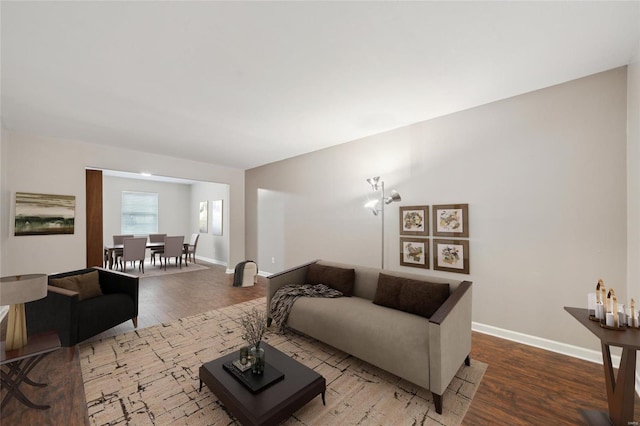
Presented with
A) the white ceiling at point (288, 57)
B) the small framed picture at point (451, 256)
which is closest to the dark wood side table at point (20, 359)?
the white ceiling at point (288, 57)

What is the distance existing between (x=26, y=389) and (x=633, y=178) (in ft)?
17.8

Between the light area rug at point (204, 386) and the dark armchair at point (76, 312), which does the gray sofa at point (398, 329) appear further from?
the dark armchair at point (76, 312)

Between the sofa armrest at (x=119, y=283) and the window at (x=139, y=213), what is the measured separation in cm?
574

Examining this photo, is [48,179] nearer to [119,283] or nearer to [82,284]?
[82,284]

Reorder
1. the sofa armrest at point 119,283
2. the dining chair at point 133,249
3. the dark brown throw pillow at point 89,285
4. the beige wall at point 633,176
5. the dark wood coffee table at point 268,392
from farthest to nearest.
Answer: the dining chair at point 133,249 → the sofa armrest at point 119,283 → the dark brown throw pillow at point 89,285 → the beige wall at point 633,176 → the dark wood coffee table at point 268,392

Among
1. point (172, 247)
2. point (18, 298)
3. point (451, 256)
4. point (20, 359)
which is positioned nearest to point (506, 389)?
point (451, 256)

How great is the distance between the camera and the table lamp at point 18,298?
5.76ft

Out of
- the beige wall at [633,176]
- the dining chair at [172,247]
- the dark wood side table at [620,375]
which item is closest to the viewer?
the dark wood side table at [620,375]

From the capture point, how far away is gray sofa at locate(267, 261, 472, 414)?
75.5 inches

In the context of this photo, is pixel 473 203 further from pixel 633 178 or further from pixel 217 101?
pixel 217 101

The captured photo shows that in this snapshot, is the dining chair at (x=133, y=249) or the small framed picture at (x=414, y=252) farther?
the dining chair at (x=133, y=249)

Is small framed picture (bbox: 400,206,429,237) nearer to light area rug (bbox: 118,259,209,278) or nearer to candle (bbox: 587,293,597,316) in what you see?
candle (bbox: 587,293,597,316)

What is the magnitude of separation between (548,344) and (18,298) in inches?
186

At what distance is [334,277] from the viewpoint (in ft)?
11.0
